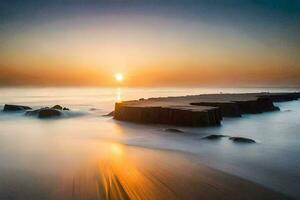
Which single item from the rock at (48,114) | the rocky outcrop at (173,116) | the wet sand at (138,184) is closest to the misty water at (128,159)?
the wet sand at (138,184)

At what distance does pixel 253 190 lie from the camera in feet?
18.5

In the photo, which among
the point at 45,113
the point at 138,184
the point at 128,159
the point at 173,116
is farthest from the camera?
the point at 45,113

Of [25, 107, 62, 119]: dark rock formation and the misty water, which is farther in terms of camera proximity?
[25, 107, 62, 119]: dark rock formation

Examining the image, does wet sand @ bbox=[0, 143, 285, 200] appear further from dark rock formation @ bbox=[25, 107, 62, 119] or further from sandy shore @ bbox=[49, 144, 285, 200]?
dark rock formation @ bbox=[25, 107, 62, 119]

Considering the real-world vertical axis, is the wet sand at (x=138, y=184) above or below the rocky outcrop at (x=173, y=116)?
below

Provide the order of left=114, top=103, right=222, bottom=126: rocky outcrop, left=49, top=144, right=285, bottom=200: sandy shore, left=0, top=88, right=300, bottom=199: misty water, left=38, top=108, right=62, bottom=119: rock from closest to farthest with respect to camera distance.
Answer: left=49, top=144, right=285, bottom=200: sandy shore, left=0, top=88, right=300, bottom=199: misty water, left=114, top=103, right=222, bottom=126: rocky outcrop, left=38, top=108, right=62, bottom=119: rock

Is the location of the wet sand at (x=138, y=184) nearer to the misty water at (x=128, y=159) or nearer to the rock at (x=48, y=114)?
the misty water at (x=128, y=159)

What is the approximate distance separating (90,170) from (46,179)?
46.3 inches

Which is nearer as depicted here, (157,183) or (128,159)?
(157,183)

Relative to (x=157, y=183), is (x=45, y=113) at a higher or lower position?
higher

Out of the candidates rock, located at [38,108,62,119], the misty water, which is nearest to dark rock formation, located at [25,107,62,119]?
rock, located at [38,108,62,119]

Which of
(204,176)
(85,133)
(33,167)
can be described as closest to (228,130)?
(85,133)

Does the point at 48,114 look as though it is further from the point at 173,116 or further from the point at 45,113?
the point at 173,116

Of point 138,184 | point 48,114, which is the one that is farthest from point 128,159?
point 48,114
